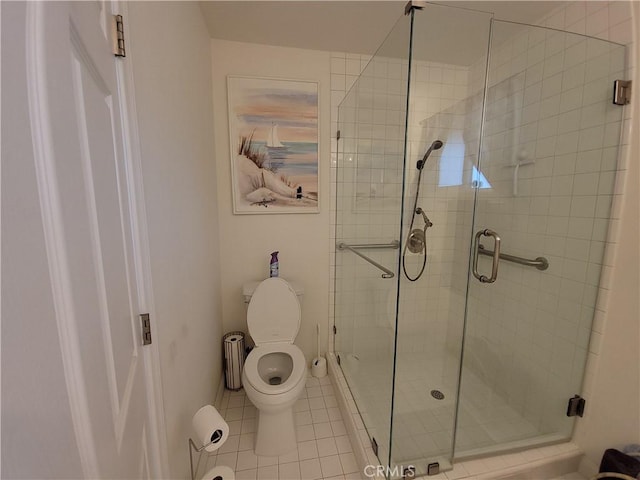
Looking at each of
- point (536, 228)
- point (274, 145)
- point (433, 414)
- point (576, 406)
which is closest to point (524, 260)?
point (536, 228)

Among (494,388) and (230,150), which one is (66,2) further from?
(494,388)

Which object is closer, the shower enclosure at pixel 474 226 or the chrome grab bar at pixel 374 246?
the shower enclosure at pixel 474 226

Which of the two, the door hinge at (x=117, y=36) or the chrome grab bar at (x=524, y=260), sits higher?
the door hinge at (x=117, y=36)

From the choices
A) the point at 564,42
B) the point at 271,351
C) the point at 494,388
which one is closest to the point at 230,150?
the point at 271,351

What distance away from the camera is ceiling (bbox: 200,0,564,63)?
57.9 inches

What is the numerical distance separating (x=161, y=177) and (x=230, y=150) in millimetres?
1080

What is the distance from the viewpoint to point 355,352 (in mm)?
1896

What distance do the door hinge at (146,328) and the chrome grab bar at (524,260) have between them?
170 cm

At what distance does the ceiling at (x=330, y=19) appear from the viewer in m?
1.47

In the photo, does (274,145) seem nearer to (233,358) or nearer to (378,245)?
(378,245)

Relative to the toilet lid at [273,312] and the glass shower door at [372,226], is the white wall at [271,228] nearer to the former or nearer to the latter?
the glass shower door at [372,226]

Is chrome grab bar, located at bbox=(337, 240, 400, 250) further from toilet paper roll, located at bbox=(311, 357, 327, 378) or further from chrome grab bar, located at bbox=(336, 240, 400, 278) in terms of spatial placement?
toilet paper roll, located at bbox=(311, 357, 327, 378)

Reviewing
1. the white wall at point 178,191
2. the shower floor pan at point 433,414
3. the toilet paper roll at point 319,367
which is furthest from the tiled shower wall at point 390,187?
the white wall at point 178,191

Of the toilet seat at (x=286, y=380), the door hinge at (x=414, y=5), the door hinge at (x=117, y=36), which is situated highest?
the door hinge at (x=414, y=5)
